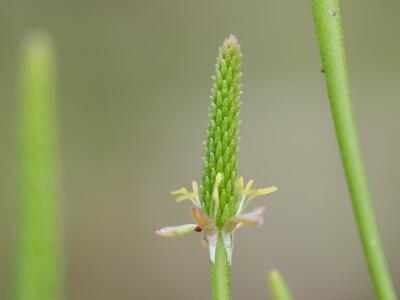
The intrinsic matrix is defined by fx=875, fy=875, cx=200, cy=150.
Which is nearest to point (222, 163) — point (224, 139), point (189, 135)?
point (224, 139)

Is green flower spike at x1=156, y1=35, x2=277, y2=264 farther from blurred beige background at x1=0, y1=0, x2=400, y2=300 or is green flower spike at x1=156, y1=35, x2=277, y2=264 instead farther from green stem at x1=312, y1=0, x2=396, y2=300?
blurred beige background at x1=0, y1=0, x2=400, y2=300

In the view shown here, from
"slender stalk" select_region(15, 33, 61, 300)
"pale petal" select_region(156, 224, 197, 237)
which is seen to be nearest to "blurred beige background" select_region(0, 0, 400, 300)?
"pale petal" select_region(156, 224, 197, 237)

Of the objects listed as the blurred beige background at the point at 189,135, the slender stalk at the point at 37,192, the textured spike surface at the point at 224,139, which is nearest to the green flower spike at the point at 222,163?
the textured spike surface at the point at 224,139

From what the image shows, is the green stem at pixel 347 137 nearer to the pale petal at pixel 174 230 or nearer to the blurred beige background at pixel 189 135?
the pale petal at pixel 174 230

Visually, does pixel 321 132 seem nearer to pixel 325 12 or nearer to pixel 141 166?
pixel 141 166

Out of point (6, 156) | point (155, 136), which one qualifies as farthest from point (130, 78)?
Result: point (6, 156)

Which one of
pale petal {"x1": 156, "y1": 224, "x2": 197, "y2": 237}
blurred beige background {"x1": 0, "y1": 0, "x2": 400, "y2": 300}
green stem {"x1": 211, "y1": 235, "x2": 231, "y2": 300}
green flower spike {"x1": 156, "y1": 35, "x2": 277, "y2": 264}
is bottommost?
green stem {"x1": 211, "y1": 235, "x2": 231, "y2": 300}
